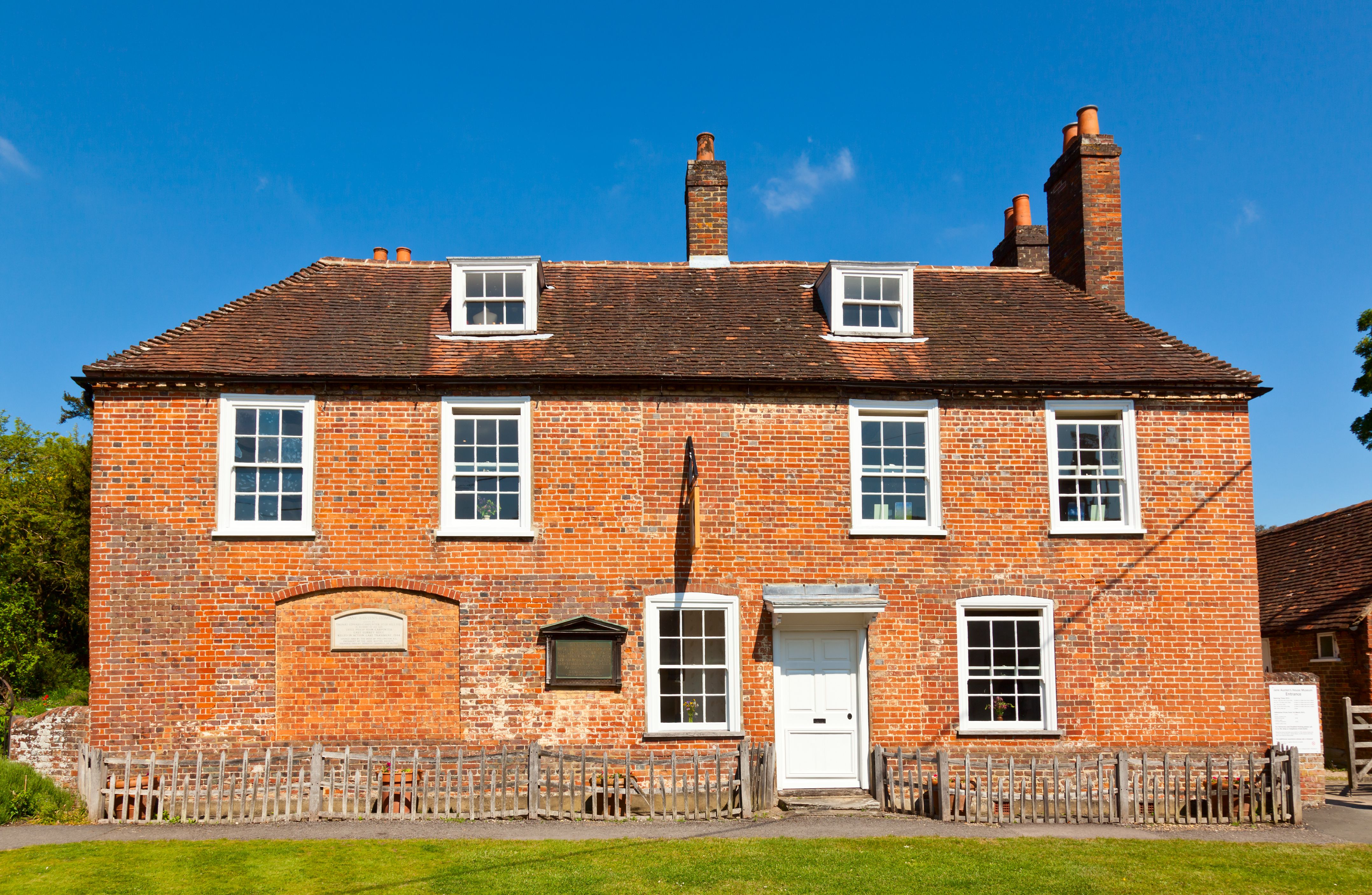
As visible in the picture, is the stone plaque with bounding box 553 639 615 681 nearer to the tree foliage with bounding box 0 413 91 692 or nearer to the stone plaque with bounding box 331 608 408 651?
the stone plaque with bounding box 331 608 408 651

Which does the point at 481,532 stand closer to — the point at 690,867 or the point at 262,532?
the point at 262,532

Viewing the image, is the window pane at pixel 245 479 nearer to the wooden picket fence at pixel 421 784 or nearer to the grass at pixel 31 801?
the wooden picket fence at pixel 421 784

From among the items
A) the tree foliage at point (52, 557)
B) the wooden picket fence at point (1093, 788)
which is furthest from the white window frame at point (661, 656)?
the tree foliage at point (52, 557)

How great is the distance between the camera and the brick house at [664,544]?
13.9 meters

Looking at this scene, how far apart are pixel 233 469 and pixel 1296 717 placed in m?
15.9

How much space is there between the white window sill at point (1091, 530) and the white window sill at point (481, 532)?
25.6 feet

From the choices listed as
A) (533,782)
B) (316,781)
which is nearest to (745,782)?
(533,782)

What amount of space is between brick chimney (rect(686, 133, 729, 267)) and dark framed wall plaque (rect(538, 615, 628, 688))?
23.8 ft

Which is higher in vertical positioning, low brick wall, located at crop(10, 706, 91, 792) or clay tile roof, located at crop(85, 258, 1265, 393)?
clay tile roof, located at crop(85, 258, 1265, 393)

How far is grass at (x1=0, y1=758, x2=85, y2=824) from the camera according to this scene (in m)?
12.4

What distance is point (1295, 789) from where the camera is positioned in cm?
1320

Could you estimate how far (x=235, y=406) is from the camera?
14422 millimetres

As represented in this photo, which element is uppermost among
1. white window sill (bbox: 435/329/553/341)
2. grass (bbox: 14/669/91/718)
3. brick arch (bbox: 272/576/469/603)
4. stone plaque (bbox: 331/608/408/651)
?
white window sill (bbox: 435/329/553/341)

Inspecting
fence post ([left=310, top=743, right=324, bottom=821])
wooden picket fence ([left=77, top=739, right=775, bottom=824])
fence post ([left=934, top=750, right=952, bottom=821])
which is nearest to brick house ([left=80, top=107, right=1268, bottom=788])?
wooden picket fence ([left=77, top=739, right=775, bottom=824])
